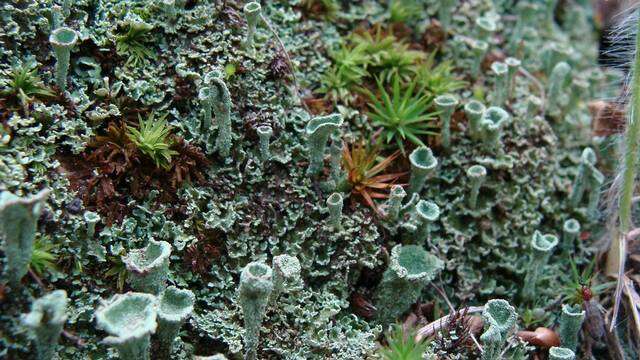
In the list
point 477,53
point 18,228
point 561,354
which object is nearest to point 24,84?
point 18,228

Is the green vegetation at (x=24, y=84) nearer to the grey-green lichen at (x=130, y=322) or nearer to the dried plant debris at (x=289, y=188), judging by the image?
the dried plant debris at (x=289, y=188)

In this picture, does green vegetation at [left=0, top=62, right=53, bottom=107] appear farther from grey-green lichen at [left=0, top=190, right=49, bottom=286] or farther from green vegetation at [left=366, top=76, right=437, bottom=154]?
green vegetation at [left=366, top=76, right=437, bottom=154]

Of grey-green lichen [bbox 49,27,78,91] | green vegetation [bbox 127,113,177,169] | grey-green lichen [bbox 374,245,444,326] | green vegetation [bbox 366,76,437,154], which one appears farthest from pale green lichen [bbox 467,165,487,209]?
grey-green lichen [bbox 49,27,78,91]

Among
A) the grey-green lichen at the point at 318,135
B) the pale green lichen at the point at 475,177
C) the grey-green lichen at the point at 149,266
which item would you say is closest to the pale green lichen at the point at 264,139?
the grey-green lichen at the point at 318,135

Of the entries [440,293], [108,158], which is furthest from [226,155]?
[440,293]

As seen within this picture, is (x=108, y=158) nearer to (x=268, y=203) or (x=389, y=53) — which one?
(x=268, y=203)
